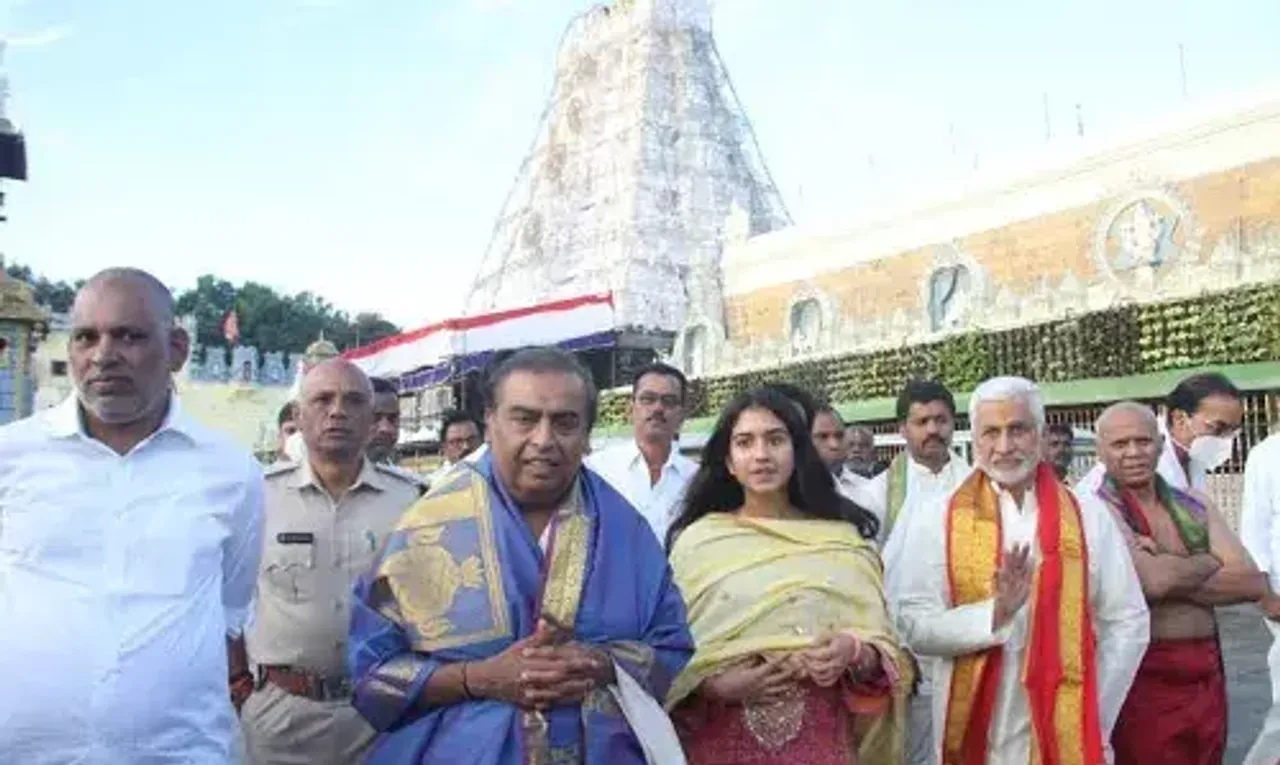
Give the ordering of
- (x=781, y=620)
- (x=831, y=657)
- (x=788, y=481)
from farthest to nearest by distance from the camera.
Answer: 1. (x=788, y=481)
2. (x=781, y=620)
3. (x=831, y=657)

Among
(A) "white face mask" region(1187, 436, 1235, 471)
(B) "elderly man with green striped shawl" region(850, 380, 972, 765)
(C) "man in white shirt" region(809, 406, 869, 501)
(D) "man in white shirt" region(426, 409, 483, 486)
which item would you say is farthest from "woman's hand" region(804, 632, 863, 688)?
(D) "man in white shirt" region(426, 409, 483, 486)

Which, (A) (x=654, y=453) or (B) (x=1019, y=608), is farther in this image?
(A) (x=654, y=453)

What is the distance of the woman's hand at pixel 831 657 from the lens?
9.61ft

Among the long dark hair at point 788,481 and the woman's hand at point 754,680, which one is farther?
the long dark hair at point 788,481

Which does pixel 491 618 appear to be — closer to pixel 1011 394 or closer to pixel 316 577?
pixel 316 577

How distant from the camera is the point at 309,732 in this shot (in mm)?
3236

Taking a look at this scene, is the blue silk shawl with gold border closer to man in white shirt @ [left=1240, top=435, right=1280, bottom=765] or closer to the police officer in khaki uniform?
the police officer in khaki uniform

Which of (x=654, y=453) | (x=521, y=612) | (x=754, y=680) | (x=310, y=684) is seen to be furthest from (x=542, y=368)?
(x=654, y=453)

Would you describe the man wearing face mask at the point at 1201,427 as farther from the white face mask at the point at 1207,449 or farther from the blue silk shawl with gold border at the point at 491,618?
the blue silk shawl with gold border at the point at 491,618

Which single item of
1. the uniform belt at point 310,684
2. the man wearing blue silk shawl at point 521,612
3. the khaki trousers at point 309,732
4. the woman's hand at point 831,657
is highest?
the man wearing blue silk shawl at point 521,612

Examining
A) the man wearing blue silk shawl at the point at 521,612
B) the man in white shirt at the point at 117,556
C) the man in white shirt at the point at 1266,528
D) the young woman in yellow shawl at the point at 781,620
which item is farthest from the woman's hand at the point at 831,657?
the man in white shirt at the point at 1266,528

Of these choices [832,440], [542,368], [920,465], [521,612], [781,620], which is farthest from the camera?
[832,440]

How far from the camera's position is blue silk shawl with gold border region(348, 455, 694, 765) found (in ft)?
7.77

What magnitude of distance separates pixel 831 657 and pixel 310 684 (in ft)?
4.56
